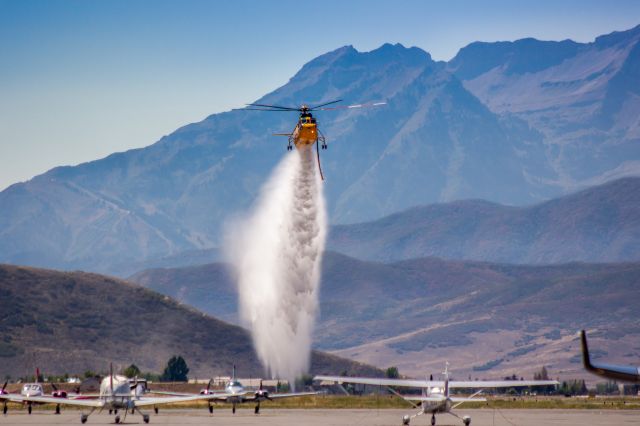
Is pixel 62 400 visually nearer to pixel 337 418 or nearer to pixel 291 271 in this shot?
pixel 337 418

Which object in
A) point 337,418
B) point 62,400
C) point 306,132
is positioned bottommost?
point 337,418

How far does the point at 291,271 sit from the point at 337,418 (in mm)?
55627

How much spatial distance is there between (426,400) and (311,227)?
66.6 metres

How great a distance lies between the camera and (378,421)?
88438 millimetres

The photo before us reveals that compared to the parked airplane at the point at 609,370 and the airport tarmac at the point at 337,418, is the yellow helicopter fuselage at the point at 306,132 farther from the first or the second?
the parked airplane at the point at 609,370

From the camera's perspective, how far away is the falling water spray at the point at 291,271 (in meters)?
148

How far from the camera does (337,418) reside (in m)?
93.1

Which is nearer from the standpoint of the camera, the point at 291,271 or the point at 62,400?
the point at 62,400

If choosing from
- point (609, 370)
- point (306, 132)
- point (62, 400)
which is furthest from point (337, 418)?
point (609, 370)

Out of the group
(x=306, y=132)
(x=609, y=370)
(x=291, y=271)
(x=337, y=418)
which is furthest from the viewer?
(x=291, y=271)

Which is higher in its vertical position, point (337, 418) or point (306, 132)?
point (306, 132)

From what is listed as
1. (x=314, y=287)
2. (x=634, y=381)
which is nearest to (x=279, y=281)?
(x=314, y=287)

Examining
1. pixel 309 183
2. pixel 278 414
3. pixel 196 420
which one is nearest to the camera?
pixel 196 420

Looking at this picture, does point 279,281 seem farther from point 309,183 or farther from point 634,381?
point 634,381
